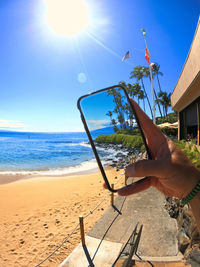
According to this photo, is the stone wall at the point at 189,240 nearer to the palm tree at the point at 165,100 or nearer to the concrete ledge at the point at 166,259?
the concrete ledge at the point at 166,259

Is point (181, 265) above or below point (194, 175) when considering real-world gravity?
below

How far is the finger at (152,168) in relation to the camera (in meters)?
0.91

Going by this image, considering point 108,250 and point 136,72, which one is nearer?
point 108,250

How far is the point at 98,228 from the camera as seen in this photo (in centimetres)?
499

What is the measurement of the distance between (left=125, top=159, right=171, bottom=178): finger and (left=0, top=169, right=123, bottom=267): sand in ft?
4.92

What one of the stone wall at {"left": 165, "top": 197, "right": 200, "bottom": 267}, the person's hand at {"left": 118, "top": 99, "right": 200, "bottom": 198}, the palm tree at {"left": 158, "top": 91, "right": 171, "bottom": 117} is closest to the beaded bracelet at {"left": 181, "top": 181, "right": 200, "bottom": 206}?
the person's hand at {"left": 118, "top": 99, "right": 200, "bottom": 198}

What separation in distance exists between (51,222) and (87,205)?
2000 mm

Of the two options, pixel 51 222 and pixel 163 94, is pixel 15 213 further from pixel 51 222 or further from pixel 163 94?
pixel 163 94

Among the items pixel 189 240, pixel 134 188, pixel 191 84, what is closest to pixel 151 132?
pixel 134 188

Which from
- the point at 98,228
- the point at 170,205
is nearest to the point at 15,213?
the point at 98,228

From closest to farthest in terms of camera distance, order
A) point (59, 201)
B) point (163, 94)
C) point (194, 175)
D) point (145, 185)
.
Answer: point (194, 175) → point (145, 185) → point (59, 201) → point (163, 94)

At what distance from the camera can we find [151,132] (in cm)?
109

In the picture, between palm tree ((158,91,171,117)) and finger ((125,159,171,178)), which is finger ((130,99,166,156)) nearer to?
finger ((125,159,171,178))

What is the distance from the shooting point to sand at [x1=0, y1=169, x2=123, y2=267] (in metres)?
4.93
